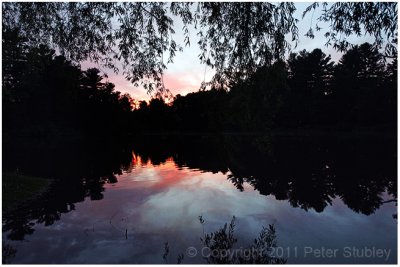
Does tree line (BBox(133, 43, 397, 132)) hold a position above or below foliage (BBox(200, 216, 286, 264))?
above

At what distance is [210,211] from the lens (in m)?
13.1

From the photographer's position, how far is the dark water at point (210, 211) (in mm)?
8758

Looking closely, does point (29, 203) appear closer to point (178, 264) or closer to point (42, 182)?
point (42, 182)

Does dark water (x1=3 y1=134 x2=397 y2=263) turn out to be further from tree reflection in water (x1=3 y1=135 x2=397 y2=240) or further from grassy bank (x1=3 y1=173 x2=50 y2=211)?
grassy bank (x1=3 y1=173 x2=50 y2=211)

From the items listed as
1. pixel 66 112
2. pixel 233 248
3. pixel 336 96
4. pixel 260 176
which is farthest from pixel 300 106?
pixel 233 248

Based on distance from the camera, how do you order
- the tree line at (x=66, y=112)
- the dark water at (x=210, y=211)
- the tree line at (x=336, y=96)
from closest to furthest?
1. the dark water at (x=210, y=211)
2. the tree line at (x=336, y=96)
3. the tree line at (x=66, y=112)

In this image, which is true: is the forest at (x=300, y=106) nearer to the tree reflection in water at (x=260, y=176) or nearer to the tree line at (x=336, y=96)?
the tree line at (x=336, y=96)

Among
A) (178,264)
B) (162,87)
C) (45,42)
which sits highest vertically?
(45,42)

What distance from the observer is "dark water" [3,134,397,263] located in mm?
8758

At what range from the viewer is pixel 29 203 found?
14156 millimetres

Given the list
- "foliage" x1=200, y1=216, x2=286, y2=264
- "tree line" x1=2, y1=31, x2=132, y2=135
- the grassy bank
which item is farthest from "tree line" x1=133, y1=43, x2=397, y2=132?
"foliage" x1=200, y1=216, x2=286, y2=264

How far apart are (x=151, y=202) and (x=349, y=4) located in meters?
10.8

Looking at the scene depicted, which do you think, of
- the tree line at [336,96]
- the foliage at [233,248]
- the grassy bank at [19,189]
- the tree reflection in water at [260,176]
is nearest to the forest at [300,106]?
the tree line at [336,96]

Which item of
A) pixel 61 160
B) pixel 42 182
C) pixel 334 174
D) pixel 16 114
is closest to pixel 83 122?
pixel 16 114
